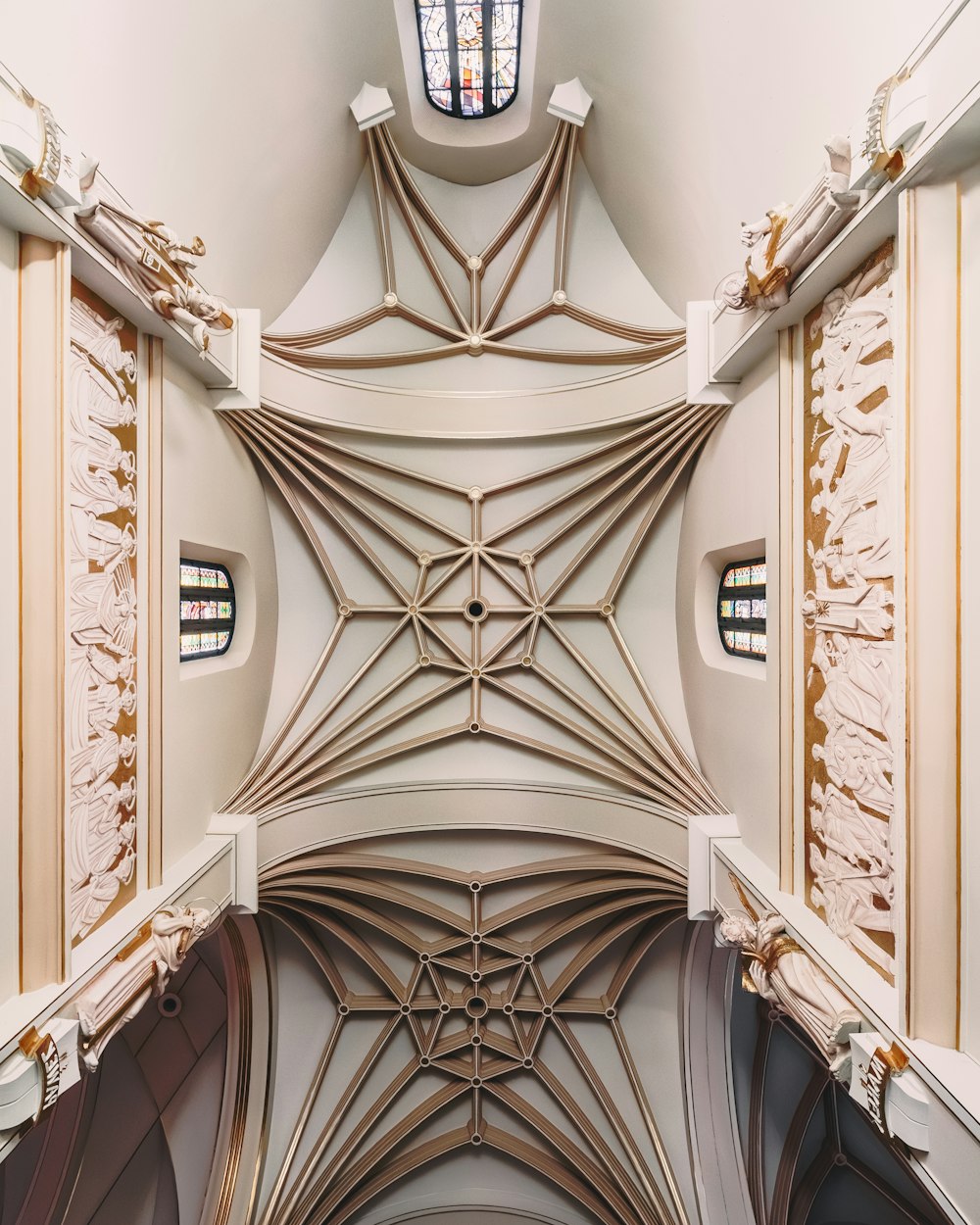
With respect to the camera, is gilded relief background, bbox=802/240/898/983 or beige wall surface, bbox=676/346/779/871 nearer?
gilded relief background, bbox=802/240/898/983

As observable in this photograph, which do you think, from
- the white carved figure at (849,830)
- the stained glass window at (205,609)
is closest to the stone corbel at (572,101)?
the stained glass window at (205,609)

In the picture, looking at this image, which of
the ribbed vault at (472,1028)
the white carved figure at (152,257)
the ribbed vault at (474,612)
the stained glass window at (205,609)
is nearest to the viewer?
the white carved figure at (152,257)

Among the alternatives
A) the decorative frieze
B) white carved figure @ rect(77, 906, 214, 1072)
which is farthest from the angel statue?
the decorative frieze

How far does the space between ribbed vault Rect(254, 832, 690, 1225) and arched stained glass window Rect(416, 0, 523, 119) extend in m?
9.37

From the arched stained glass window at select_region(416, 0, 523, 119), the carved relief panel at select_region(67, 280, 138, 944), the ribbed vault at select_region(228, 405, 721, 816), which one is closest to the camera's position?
the carved relief panel at select_region(67, 280, 138, 944)

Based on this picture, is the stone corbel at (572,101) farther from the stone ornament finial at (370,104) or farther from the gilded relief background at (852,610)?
the gilded relief background at (852,610)

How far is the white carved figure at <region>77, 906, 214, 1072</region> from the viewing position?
4023 millimetres

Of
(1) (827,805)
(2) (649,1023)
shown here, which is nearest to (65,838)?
(1) (827,805)

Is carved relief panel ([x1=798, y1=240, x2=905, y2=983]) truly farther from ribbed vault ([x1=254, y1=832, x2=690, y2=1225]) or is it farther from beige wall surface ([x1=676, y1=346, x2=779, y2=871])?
ribbed vault ([x1=254, y1=832, x2=690, y2=1225])

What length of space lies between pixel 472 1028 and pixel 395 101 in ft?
38.4

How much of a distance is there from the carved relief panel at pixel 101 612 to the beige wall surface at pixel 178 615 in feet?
1.42

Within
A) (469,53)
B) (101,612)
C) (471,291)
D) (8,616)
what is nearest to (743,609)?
(471,291)

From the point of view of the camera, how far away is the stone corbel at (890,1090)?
3.27m

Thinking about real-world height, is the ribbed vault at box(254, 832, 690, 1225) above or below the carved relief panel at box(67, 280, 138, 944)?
below
